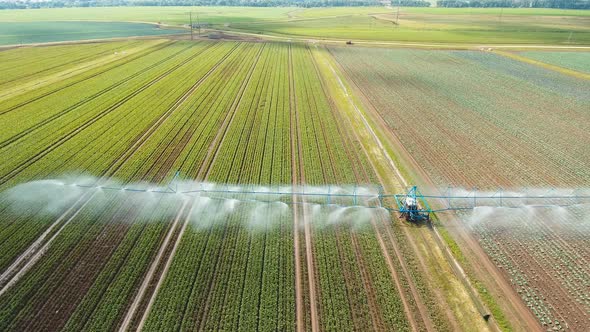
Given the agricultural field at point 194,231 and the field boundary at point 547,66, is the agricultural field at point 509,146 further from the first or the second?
the agricultural field at point 194,231

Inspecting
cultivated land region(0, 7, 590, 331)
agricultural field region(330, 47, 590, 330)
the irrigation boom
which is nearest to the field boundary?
agricultural field region(330, 47, 590, 330)

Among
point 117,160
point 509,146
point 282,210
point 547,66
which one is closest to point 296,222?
point 282,210

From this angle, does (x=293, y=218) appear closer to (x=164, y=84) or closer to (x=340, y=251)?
(x=340, y=251)

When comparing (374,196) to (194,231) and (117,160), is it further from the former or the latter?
(117,160)

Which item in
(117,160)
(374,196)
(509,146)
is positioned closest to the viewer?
(374,196)

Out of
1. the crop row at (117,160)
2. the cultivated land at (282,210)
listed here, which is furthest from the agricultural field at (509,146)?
the crop row at (117,160)

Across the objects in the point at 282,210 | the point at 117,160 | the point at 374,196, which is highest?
the point at 117,160

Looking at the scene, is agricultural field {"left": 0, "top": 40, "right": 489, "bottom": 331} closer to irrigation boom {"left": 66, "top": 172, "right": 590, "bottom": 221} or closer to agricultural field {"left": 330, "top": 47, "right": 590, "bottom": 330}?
irrigation boom {"left": 66, "top": 172, "right": 590, "bottom": 221}
